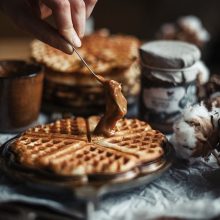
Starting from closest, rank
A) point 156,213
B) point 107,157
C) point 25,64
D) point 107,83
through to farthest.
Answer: point 156,213
point 107,157
point 107,83
point 25,64

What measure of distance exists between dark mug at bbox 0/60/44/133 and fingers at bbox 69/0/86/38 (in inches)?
8.1

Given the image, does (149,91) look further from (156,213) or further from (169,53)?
(156,213)

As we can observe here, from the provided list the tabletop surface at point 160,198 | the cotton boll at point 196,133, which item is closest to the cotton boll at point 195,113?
the cotton boll at point 196,133

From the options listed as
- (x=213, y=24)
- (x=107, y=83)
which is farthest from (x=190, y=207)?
(x=213, y=24)

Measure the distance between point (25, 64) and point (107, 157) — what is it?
513 millimetres

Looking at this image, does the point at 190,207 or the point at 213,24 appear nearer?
the point at 190,207

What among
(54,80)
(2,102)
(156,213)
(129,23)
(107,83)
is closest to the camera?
(156,213)

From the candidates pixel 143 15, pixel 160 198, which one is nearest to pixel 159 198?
pixel 160 198

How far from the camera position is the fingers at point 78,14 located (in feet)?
4.11

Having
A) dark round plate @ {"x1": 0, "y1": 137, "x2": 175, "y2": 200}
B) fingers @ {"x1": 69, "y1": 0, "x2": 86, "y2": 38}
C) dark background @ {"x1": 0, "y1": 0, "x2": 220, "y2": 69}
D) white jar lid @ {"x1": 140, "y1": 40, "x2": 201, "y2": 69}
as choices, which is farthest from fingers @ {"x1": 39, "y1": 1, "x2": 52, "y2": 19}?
dark background @ {"x1": 0, "y1": 0, "x2": 220, "y2": 69}

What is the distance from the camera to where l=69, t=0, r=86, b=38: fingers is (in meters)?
1.25

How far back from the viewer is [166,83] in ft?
4.48

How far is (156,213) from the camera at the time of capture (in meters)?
0.98

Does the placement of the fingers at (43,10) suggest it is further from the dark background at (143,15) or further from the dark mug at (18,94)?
the dark background at (143,15)
